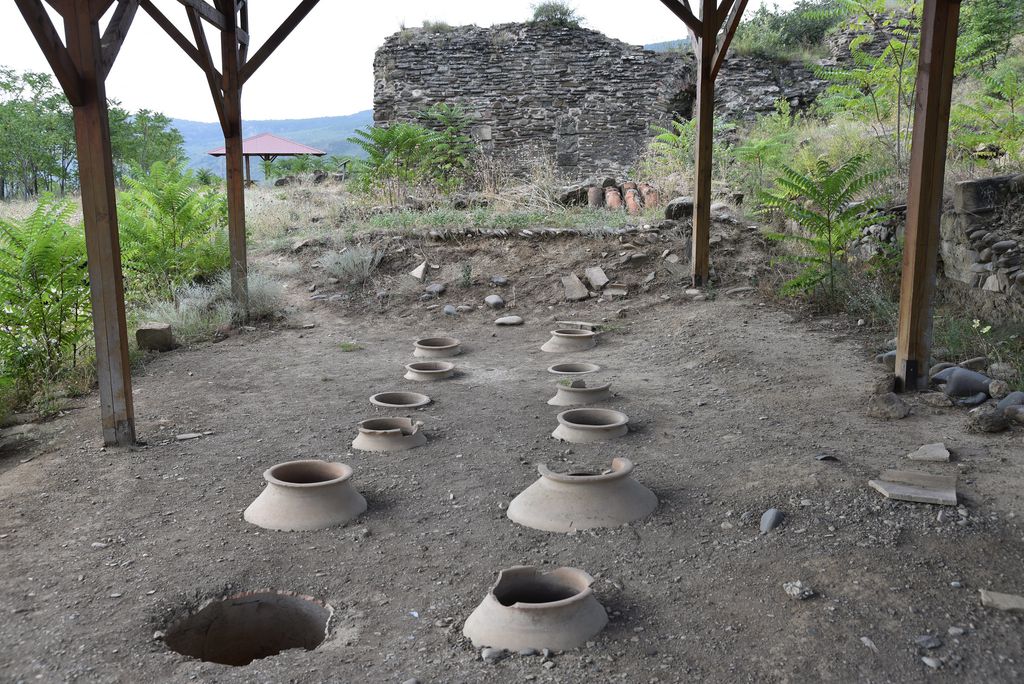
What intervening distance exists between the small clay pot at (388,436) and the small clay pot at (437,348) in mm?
2381

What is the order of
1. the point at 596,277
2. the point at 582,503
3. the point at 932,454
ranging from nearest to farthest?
1. the point at 582,503
2. the point at 932,454
3. the point at 596,277

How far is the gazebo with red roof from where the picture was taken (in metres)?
23.0

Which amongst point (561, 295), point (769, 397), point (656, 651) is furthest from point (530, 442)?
point (561, 295)

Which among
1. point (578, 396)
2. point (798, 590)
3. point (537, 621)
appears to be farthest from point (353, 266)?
point (798, 590)

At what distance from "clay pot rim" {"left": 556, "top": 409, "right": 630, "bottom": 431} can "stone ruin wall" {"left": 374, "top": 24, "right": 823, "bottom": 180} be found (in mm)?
11685

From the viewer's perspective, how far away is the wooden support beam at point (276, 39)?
7.08m

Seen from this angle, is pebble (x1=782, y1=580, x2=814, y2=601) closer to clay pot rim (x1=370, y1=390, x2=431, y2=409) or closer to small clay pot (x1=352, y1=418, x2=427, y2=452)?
small clay pot (x1=352, y1=418, x2=427, y2=452)

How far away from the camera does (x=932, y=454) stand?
3.90 metres

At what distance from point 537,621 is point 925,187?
391 cm

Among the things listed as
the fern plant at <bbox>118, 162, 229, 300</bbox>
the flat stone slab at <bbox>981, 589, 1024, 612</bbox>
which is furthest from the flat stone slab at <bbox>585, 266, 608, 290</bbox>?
the flat stone slab at <bbox>981, 589, 1024, 612</bbox>

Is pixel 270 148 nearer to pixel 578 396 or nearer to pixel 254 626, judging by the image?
pixel 578 396

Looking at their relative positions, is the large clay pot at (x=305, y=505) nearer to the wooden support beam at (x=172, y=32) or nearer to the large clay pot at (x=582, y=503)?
the large clay pot at (x=582, y=503)

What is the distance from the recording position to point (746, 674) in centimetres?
239

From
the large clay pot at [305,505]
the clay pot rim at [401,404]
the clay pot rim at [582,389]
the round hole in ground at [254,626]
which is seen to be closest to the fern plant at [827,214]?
the clay pot rim at [582,389]
